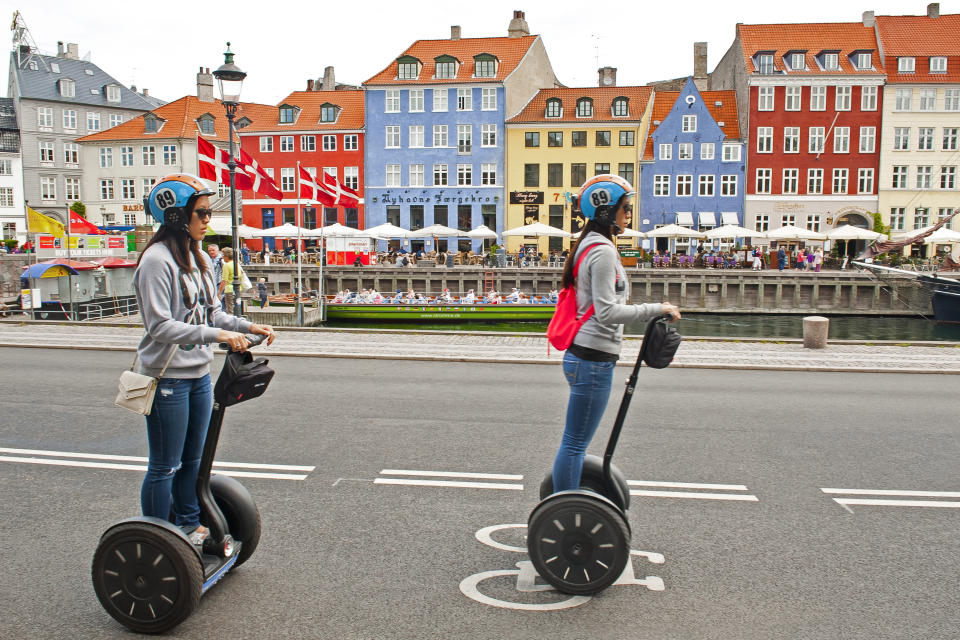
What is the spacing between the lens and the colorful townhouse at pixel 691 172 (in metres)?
53.3

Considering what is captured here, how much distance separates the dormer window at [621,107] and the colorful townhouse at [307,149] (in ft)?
61.3

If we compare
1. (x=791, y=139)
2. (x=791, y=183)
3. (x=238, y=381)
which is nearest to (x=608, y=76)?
(x=791, y=139)

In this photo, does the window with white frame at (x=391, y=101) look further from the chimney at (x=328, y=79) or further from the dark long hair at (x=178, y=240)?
the dark long hair at (x=178, y=240)

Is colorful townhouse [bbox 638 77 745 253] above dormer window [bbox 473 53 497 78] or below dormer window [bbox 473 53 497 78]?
below

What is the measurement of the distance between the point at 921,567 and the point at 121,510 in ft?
17.4

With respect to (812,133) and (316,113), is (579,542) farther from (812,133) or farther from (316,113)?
(316,113)

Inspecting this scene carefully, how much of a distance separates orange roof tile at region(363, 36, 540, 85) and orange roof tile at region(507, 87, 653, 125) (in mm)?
3093

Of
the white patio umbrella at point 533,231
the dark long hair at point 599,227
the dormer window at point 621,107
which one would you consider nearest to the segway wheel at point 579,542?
the dark long hair at point 599,227

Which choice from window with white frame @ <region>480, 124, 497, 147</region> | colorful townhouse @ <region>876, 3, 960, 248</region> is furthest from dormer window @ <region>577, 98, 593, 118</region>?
colorful townhouse @ <region>876, 3, 960, 248</region>

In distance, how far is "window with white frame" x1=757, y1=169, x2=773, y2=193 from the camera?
5297 centimetres

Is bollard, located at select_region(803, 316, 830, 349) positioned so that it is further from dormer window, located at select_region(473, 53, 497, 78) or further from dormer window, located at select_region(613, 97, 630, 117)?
dormer window, located at select_region(473, 53, 497, 78)

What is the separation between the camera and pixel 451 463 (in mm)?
6855

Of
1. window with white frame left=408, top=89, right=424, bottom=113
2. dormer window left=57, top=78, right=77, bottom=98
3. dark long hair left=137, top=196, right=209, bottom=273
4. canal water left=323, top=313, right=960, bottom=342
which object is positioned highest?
dormer window left=57, top=78, right=77, bottom=98

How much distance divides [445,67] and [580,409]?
Result: 55810 millimetres
